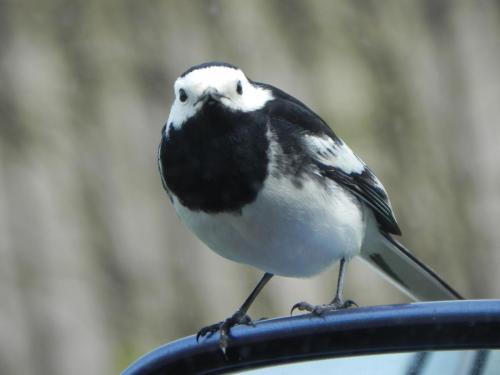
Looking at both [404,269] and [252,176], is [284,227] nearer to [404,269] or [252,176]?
[252,176]

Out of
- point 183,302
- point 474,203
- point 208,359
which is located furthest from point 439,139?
point 208,359

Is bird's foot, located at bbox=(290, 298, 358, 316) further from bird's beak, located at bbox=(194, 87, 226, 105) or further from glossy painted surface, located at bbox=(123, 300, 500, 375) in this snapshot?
bird's beak, located at bbox=(194, 87, 226, 105)

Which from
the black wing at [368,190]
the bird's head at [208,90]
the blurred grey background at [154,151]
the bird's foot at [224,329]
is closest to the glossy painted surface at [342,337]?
the bird's foot at [224,329]

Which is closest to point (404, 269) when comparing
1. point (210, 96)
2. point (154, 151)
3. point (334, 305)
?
point (334, 305)

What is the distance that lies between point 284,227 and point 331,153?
0.36 m

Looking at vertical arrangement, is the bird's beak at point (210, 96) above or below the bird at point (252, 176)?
above

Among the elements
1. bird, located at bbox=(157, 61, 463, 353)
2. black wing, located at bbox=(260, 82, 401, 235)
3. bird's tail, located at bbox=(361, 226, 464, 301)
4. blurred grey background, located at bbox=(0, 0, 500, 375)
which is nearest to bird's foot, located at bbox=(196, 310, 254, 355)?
bird, located at bbox=(157, 61, 463, 353)

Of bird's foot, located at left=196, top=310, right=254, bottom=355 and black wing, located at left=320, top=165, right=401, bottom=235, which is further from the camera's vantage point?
black wing, located at left=320, top=165, right=401, bottom=235

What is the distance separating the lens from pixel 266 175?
2912mm

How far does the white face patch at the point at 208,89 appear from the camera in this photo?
9.60 ft

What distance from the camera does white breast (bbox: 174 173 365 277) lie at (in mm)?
2928

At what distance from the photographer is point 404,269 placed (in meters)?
3.59

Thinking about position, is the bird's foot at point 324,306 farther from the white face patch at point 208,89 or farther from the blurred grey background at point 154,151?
the blurred grey background at point 154,151

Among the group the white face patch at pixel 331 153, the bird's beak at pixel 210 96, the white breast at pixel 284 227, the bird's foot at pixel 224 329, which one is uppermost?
the bird's beak at pixel 210 96
